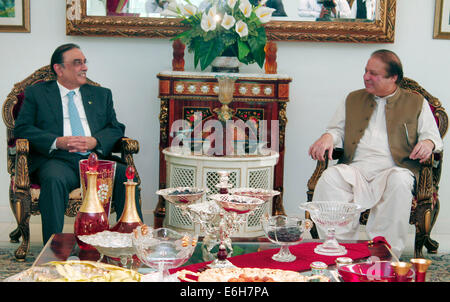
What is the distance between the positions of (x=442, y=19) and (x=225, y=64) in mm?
1811

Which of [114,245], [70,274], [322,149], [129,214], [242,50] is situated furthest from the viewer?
[242,50]

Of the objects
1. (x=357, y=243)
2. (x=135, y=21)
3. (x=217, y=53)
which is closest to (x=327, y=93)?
(x=217, y=53)

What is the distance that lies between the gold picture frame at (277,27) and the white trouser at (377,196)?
4.35 ft

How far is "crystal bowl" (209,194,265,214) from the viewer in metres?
2.44

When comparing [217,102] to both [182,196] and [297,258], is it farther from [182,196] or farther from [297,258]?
[297,258]

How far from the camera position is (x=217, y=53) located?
14.4 feet

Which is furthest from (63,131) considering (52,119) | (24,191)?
(24,191)

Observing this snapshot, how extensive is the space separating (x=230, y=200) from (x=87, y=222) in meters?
0.62

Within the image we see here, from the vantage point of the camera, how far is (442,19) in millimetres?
4820

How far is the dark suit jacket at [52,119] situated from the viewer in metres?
4.01

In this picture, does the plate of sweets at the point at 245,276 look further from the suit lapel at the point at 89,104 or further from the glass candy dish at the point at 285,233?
the suit lapel at the point at 89,104

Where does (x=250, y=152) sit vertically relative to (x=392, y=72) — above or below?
below

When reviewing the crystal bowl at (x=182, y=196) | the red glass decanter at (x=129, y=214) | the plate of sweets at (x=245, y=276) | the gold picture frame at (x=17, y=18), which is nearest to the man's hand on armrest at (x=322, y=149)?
the crystal bowl at (x=182, y=196)
